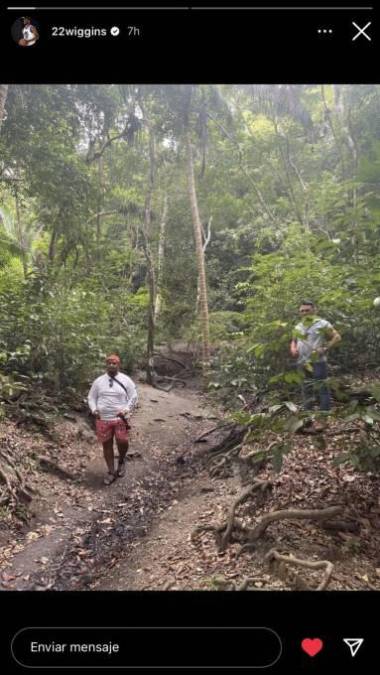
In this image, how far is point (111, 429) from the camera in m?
5.08

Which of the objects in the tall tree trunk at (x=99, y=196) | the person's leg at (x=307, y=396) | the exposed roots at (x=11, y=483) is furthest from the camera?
the tall tree trunk at (x=99, y=196)

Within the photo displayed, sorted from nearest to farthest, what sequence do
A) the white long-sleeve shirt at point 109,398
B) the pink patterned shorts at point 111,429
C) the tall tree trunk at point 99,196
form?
the white long-sleeve shirt at point 109,398 → the pink patterned shorts at point 111,429 → the tall tree trunk at point 99,196
